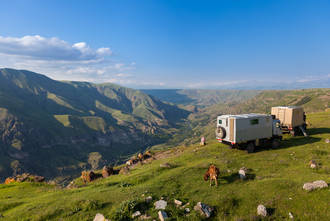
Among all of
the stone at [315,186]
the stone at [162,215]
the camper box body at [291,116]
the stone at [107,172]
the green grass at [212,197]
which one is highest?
the camper box body at [291,116]

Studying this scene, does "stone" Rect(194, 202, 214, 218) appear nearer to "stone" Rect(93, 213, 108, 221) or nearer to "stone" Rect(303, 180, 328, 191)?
"stone" Rect(93, 213, 108, 221)

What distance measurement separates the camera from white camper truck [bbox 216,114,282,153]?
78.5 ft

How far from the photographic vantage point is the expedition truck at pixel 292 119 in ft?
100

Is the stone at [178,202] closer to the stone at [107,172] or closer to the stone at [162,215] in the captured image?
the stone at [162,215]

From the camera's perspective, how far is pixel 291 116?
30.3 metres

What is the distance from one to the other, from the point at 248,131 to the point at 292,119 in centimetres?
1163

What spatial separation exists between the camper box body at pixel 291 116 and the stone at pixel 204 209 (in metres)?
27.0

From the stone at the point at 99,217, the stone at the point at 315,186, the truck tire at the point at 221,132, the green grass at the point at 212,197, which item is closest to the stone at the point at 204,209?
the green grass at the point at 212,197

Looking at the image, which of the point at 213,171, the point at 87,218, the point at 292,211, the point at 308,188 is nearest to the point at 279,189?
the point at 308,188

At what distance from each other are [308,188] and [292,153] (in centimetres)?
1283

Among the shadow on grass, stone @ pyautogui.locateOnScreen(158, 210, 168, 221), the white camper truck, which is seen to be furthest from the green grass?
the shadow on grass

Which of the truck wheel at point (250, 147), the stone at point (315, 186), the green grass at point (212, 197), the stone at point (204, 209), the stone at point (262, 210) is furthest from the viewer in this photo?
the truck wheel at point (250, 147)

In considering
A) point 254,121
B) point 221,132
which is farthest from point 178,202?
point 254,121

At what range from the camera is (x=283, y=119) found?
1248 inches
